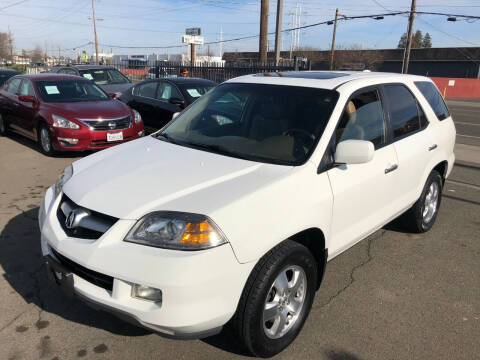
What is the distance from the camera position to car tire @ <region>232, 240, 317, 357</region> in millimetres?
2348

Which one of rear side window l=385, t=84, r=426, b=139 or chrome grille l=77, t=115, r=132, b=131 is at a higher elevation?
rear side window l=385, t=84, r=426, b=139

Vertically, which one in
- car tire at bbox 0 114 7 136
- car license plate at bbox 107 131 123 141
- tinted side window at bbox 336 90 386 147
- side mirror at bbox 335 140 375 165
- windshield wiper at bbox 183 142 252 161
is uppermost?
tinted side window at bbox 336 90 386 147

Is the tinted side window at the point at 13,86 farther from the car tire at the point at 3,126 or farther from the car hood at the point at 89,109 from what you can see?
the car hood at the point at 89,109

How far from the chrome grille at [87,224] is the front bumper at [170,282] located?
77mm

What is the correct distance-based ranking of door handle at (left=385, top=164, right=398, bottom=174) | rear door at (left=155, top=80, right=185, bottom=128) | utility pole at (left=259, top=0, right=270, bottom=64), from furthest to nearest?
utility pole at (left=259, top=0, right=270, bottom=64)
rear door at (left=155, top=80, right=185, bottom=128)
door handle at (left=385, top=164, right=398, bottom=174)

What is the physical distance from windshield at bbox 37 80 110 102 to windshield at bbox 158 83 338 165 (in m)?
5.33

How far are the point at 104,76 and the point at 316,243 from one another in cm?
1240

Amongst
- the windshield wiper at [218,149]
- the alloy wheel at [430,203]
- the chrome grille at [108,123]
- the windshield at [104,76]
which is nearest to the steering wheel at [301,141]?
the windshield wiper at [218,149]

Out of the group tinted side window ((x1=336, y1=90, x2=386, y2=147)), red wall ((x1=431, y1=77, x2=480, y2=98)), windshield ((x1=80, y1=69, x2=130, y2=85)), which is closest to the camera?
tinted side window ((x1=336, y1=90, x2=386, y2=147))

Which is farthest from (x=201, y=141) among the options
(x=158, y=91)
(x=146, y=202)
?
(x=158, y=91)

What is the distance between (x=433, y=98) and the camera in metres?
4.60

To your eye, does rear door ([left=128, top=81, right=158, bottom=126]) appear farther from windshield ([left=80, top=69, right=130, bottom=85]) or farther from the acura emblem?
the acura emblem

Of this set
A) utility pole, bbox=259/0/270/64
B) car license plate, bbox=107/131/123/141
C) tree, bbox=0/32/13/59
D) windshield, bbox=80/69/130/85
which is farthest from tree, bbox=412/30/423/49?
car license plate, bbox=107/131/123/141

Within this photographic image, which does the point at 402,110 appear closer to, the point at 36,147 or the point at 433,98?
the point at 433,98
